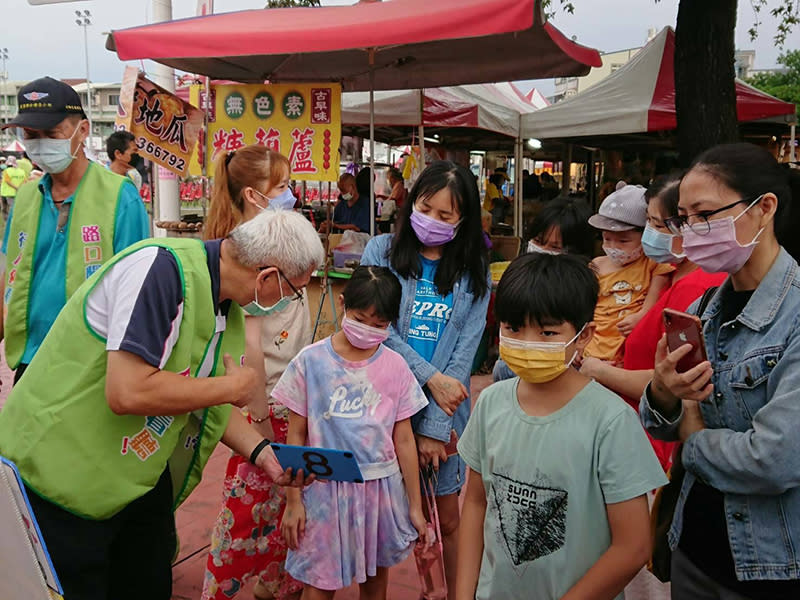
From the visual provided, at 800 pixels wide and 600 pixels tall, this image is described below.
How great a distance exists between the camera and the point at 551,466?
1677mm

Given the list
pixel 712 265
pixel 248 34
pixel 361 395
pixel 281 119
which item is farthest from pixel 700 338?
pixel 281 119

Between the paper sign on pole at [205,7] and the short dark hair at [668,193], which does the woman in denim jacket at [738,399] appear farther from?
the paper sign on pole at [205,7]

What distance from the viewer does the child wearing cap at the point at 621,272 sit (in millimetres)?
2779

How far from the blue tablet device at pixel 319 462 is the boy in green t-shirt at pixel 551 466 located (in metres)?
0.45

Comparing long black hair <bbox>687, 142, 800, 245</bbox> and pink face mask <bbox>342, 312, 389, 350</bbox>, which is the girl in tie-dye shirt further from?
long black hair <bbox>687, 142, 800, 245</bbox>

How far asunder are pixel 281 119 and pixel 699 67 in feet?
10.8

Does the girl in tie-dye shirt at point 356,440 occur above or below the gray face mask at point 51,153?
below

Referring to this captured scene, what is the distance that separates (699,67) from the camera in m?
5.45

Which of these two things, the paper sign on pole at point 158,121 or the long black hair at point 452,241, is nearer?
the long black hair at point 452,241

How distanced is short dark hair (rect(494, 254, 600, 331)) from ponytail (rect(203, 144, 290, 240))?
5.09 ft

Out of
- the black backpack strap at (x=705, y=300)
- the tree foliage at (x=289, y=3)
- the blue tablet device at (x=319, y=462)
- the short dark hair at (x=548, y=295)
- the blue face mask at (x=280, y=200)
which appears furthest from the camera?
the tree foliage at (x=289, y=3)

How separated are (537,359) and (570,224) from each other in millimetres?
1490

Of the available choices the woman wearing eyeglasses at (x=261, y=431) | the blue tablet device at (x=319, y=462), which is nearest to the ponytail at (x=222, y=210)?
the woman wearing eyeglasses at (x=261, y=431)

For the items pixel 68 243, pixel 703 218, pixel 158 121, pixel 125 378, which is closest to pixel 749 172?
pixel 703 218
